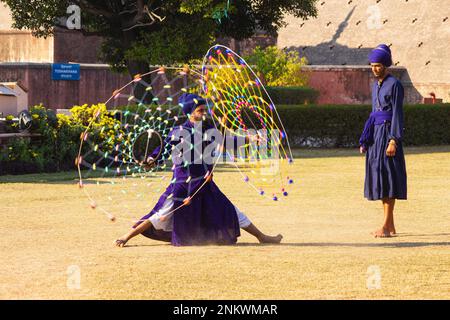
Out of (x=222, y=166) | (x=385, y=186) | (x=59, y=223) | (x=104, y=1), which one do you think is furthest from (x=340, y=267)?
(x=104, y=1)

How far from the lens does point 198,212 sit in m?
12.7

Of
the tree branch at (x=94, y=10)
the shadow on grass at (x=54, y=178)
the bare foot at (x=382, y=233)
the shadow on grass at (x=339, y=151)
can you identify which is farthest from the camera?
the tree branch at (x=94, y=10)

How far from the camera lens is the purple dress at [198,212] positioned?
12672 millimetres

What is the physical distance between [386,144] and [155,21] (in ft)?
71.9

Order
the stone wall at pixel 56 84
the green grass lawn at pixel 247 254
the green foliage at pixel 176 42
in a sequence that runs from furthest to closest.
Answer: the stone wall at pixel 56 84, the green foliage at pixel 176 42, the green grass lawn at pixel 247 254

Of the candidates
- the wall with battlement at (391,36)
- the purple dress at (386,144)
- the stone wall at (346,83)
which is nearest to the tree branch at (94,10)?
the stone wall at (346,83)

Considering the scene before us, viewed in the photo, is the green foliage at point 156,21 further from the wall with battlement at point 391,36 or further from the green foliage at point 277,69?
the wall with battlement at point 391,36

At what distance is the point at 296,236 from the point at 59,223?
10.8 feet

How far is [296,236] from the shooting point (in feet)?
45.5

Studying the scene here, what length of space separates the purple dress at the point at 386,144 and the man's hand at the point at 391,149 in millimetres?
63

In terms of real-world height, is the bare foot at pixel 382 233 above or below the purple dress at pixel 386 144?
below

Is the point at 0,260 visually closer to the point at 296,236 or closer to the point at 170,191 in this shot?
the point at 170,191

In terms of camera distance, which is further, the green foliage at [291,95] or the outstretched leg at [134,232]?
the green foliage at [291,95]
